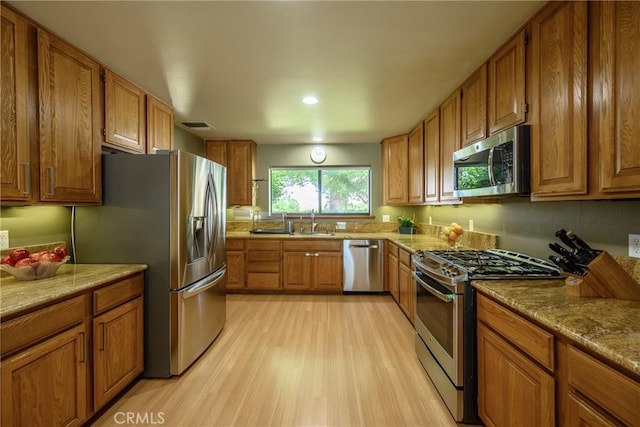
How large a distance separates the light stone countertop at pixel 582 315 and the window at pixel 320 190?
3.38 metres

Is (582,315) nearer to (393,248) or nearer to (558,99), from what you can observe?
(558,99)

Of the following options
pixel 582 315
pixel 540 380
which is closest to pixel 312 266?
pixel 540 380

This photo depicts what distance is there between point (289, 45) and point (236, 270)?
315 centimetres

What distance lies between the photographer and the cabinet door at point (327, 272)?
409cm

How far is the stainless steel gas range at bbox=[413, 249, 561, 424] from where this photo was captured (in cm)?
162

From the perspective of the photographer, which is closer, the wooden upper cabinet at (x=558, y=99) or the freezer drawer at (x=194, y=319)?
the wooden upper cabinet at (x=558, y=99)

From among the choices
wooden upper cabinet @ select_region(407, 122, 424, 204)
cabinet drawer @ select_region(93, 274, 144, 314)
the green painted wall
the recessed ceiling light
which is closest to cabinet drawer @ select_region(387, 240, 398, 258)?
wooden upper cabinet @ select_region(407, 122, 424, 204)

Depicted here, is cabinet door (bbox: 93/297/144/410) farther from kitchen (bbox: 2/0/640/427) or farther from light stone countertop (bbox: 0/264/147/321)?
kitchen (bbox: 2/0/640/427)

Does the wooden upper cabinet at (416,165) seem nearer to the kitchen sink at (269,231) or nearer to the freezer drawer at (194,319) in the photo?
the kitchen sink at (269,231)

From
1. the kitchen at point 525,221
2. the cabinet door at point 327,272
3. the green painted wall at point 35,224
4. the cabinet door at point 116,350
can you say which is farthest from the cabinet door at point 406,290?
the green painted wall at point 35,224

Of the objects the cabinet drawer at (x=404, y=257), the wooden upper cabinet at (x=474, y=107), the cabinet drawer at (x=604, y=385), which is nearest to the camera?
the cabinet drawer at (x=604, y=385)

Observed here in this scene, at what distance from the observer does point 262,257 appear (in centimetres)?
413

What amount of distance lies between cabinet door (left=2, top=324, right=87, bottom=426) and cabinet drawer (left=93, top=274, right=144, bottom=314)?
0.15m

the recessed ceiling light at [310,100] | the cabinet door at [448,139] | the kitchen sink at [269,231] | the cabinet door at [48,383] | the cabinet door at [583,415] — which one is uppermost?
the recessed ceiling light at [310,100]
